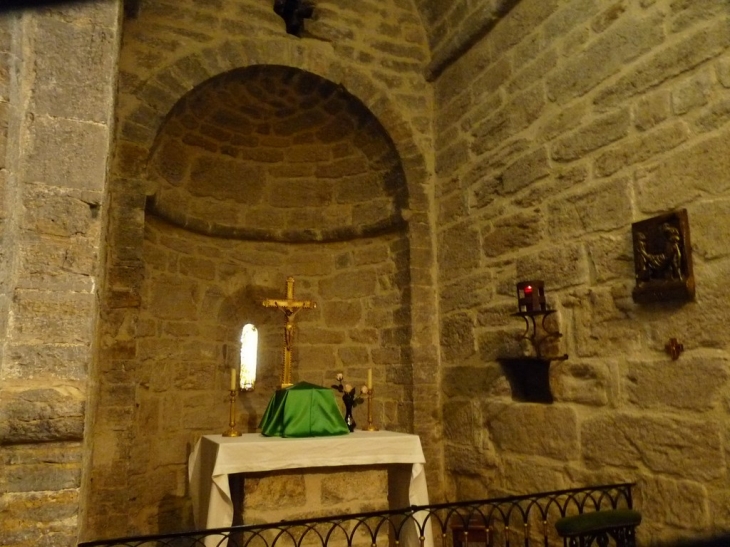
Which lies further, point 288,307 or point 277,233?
point 277,233

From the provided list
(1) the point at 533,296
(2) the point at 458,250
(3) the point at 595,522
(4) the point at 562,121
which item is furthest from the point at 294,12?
(3) the point at 595,522

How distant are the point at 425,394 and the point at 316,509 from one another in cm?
158

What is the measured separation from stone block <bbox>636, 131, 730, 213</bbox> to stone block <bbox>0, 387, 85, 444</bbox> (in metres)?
2.65

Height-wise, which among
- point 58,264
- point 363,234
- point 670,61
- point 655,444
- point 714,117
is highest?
point 670,61

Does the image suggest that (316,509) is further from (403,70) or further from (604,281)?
(403,70)

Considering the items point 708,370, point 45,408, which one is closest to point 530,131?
point 708,370

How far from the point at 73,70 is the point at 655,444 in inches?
117

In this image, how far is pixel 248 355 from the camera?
535cm

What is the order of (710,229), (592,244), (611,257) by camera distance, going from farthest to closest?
1. (592,244)
2. (611,257)
3. (710,229)

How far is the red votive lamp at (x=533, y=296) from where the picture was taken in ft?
11.5

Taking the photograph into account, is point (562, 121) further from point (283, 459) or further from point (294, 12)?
point (283, 459)

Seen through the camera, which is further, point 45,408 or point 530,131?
point 530,131

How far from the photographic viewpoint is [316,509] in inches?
128

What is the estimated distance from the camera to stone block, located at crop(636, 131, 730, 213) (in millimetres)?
2627
